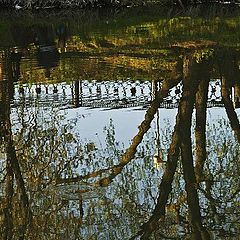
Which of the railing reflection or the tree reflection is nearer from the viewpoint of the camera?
the tree reflection

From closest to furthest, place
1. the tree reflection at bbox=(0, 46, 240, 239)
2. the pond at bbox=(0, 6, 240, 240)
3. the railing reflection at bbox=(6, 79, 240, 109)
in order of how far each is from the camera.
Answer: the tree reflection at bbox=(0, 46, 240, 239) → the pond at bbox=(0, 6, 240, 240) → the railing reflection at bbox=(6, 79, 240, 109)

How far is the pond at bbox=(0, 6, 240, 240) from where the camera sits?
618 cm

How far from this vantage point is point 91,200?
6516mm

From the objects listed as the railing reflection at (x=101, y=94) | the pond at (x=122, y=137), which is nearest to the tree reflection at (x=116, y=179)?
the pond at (x=122, y=137)

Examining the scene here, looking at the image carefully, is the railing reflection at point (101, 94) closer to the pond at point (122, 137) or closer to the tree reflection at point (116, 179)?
the pond at point (122, 137)

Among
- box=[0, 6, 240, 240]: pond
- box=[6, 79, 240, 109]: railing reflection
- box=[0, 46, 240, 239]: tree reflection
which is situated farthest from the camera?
box=[6, 79, 240, 109]: railing reflection

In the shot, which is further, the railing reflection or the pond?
the railing reflection

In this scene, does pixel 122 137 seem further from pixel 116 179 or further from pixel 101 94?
pixel 101 94

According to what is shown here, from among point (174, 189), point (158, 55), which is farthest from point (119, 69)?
point (174, 189)

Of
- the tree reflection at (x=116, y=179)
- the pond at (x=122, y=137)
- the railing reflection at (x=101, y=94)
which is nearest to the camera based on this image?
the tree reflection at (x=116, y=179)

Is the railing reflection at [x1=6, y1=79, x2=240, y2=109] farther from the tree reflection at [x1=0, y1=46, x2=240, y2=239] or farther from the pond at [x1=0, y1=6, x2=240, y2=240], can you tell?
the tree reflection at [x1=0, y1=46, x2=240, y2=239]

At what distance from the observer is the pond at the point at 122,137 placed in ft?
20.3

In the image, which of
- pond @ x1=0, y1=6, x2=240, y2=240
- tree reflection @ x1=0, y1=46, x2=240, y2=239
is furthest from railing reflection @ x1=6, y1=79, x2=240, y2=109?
tree reflection @ x1=0, y1=46, x2=240, y2=239

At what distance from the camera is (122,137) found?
901 cm
